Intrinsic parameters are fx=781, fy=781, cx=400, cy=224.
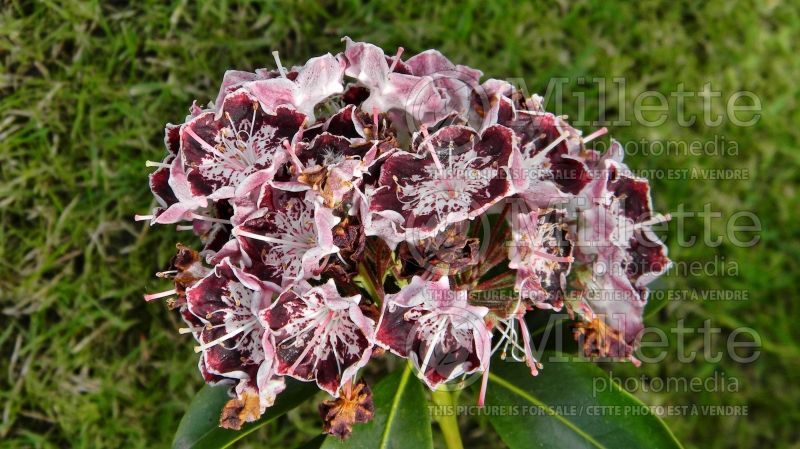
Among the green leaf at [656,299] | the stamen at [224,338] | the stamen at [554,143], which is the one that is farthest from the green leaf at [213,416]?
the green leaf at [656,299]

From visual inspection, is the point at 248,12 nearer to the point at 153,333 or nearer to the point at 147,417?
the point at 153,333

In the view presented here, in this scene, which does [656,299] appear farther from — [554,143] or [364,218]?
[364,218]

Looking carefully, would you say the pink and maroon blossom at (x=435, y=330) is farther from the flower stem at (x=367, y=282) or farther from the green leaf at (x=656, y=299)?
the green leaf at (x=656, y=299)

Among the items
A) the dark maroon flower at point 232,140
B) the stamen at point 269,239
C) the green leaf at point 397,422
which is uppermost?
the dark maroon flower at point 232,140

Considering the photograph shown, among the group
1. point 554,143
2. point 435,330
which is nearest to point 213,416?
point 435,330

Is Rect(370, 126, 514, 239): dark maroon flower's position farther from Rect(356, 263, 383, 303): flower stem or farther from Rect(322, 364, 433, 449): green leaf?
Rect(322, 364, 433, 449): green leaf
